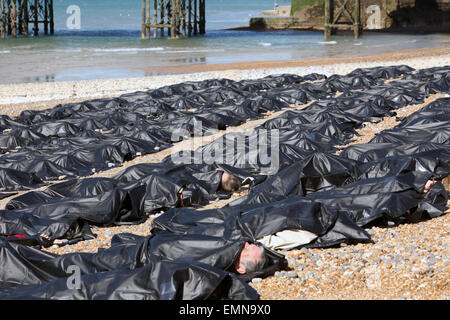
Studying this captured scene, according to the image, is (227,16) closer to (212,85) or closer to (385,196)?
(212,85)

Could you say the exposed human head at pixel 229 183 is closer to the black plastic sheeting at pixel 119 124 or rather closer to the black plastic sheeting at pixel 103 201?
the black plastic sheeting at pixel 103 201

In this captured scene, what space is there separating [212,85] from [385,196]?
51.3 ft

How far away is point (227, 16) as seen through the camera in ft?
368

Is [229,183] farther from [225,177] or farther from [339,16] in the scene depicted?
[339,16]

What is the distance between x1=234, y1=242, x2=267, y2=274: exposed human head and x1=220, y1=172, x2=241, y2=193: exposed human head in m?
4.50

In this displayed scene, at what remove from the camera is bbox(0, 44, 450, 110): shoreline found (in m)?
23.0

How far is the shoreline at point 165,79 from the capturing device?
75.5 feet

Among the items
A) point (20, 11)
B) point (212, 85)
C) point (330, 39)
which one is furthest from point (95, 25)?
point (212, 85)

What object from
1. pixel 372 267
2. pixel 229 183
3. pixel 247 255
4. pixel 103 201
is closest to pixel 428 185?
pixel 372 267

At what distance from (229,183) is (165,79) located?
17.0 metres

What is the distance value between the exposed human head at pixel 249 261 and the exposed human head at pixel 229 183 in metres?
4.50

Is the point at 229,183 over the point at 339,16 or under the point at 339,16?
under

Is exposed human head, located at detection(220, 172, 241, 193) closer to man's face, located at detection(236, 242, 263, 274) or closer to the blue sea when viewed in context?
man's face, located at detection(236, 242, 263, 274)

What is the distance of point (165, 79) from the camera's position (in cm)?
2727
